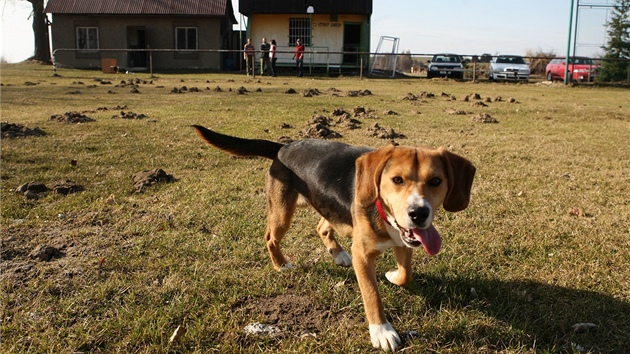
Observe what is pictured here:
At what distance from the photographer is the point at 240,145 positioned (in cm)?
414

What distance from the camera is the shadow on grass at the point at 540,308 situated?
123 inches

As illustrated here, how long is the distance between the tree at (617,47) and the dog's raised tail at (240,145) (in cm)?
2736

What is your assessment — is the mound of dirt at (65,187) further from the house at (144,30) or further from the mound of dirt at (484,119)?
the house at (144,30)

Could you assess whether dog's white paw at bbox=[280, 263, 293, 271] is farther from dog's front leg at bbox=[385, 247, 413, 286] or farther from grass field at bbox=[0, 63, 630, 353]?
dog's front leg at bbox=[385, 247, 413, 286]

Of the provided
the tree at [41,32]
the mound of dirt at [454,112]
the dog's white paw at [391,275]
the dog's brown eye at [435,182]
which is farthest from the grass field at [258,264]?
the tree at [41,32]

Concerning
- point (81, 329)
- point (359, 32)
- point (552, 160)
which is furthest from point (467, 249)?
point (359, 32)

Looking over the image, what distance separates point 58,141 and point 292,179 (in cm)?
628

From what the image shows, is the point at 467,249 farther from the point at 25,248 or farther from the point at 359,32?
the point at 359,32

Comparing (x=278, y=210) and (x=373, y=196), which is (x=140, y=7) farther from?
(x=373, y=196)

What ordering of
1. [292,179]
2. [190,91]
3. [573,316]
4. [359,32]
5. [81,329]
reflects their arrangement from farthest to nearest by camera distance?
[359,32]
[190,91]
[292,179]
[573,316]
[81,329]

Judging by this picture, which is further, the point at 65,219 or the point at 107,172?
the point at 107,172

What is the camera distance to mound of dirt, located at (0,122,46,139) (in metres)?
8.84

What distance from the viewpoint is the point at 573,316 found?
336 cm

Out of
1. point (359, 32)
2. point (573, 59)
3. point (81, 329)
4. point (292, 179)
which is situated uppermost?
point (359, 32)
